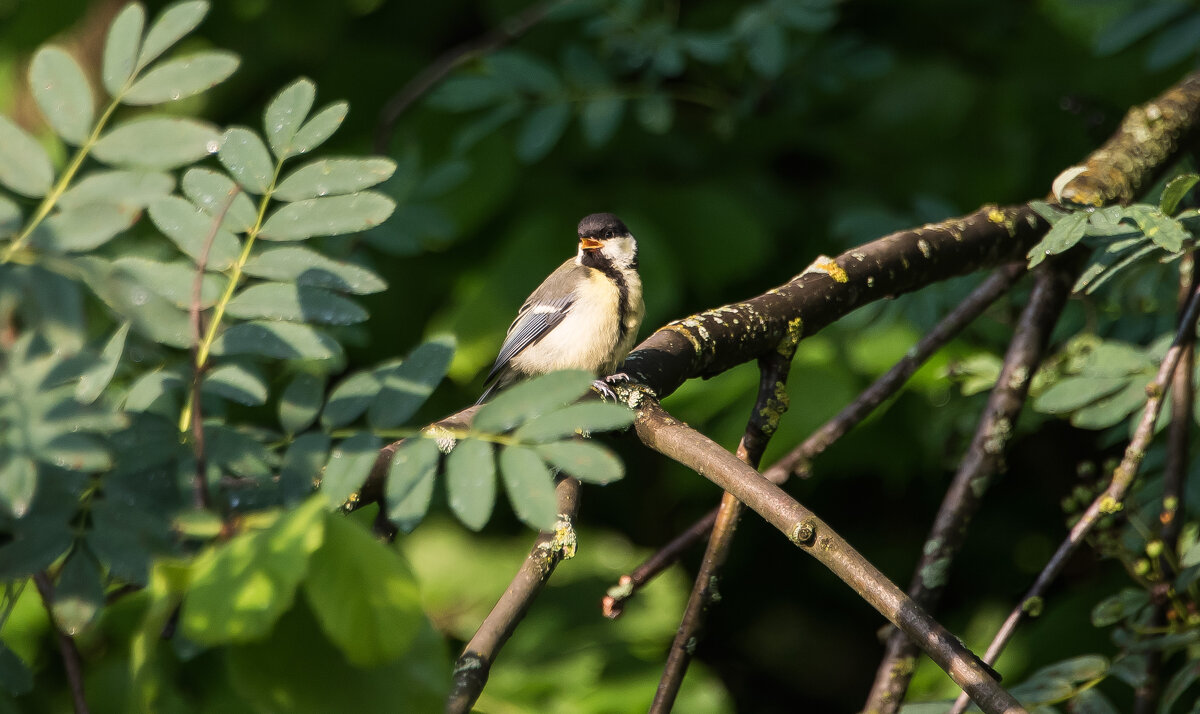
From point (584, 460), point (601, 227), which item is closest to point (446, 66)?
point (601, 227)

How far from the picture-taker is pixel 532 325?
3.43 metres

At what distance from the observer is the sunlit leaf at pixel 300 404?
140cm

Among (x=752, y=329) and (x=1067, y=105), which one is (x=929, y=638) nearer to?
(x=752, y=329)

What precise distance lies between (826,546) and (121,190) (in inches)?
42.9

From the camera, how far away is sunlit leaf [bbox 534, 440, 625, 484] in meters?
1.20

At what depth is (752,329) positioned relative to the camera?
2.07 metres

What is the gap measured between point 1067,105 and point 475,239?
2.17 m

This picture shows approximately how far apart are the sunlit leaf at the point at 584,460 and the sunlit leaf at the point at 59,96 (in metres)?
0.78

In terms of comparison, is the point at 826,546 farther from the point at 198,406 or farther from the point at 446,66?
the point at 446,66

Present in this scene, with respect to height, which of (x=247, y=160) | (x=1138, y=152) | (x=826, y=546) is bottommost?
(x=247, y=160)

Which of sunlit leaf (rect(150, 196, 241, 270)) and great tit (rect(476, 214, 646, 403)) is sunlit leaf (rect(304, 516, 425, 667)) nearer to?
sunlit leaf (rect(150, 196, 241, 270))

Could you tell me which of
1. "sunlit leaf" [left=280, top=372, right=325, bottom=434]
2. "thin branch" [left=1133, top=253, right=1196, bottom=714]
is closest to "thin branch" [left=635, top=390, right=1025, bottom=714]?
"sunlit leaf" [left=280, top=372, right=325, bottom=434]

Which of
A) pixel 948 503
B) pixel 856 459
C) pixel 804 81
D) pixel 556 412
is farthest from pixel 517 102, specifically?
pixel 556 412

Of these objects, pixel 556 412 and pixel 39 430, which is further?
pixel 556 412
